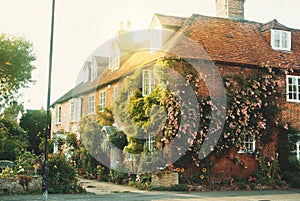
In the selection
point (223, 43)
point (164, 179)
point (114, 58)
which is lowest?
point (164, 179)

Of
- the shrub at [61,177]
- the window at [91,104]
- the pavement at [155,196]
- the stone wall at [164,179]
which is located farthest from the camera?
the window at [91,104]

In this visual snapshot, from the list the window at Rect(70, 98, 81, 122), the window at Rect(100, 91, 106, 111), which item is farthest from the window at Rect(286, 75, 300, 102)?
the window at Rect(70, 98, 81, 122)

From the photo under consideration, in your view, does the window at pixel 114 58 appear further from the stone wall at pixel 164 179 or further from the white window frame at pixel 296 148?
the white window frame at pixel 296 148

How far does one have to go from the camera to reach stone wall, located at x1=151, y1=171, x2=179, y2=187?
20.1 meters

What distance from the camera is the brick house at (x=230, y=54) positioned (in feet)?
72.9

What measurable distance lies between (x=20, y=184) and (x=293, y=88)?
1481 centimetres

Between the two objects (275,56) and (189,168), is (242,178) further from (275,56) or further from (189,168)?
(275,56)

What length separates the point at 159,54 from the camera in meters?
22.6

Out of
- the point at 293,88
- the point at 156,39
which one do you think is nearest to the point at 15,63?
the point at 156,39

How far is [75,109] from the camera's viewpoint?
117 feet

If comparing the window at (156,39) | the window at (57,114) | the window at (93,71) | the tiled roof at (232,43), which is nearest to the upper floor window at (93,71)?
the window at (93,71)

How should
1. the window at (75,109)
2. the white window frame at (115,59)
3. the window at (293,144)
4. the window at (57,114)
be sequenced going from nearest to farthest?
the window at (293,144) → the white window frame at (115,59) → the window at (75,109) → the window at (57,114)

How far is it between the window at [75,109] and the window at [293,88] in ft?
54.9

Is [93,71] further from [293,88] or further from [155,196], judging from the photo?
[155,196]
